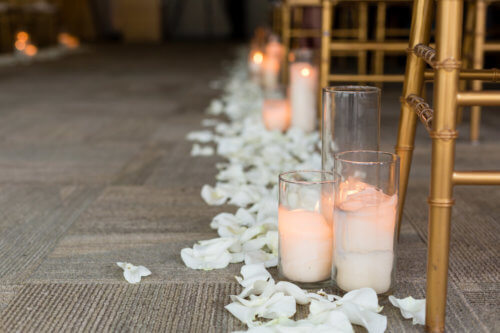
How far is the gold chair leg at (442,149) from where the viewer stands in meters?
0.71

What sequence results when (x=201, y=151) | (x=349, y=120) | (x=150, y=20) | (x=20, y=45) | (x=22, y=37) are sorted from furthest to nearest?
1. (x=150, y=20)
2. (x=22, y=37)
3. (x=20, y=45)
4. (x=201, y=151)
5. (x=349, y=120)

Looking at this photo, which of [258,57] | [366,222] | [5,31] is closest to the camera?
[366,222]

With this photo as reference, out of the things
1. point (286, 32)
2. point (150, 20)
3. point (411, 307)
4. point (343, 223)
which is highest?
point (150, 20)

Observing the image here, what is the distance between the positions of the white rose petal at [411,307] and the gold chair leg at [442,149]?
2 centimetres

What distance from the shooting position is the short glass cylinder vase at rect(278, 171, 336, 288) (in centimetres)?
88

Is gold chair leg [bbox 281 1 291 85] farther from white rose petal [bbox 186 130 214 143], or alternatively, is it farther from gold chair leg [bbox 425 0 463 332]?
gold chair leg [bbox 425 0 463 332]

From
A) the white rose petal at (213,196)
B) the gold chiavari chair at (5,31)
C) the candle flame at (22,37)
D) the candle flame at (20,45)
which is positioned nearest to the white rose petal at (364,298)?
Answer: the white rose petal at (213,196)

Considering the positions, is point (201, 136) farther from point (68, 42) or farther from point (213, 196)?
point (68, 42)

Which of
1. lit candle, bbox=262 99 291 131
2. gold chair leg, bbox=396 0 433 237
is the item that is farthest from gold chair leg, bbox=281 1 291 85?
gold chair leg, bbox=396 0 433 237

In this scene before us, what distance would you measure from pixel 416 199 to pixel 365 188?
0.60 metres

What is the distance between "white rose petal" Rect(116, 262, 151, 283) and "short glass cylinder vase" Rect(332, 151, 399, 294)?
318 mm

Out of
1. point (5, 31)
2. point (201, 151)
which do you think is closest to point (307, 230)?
point (201, 151)

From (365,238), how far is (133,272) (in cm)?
38

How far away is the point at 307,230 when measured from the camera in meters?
0.89
